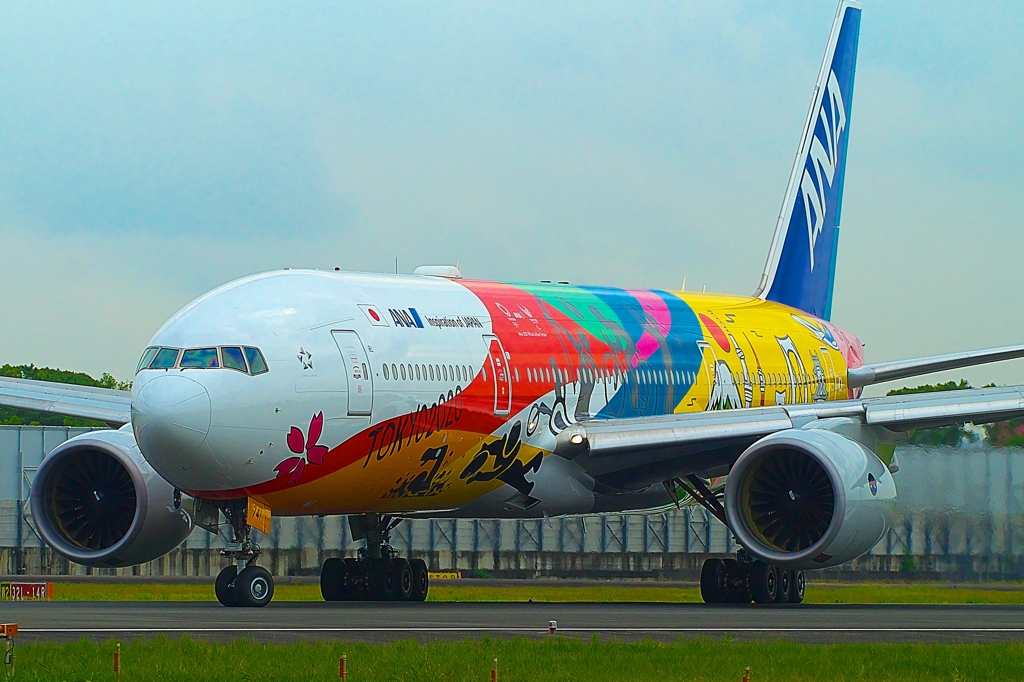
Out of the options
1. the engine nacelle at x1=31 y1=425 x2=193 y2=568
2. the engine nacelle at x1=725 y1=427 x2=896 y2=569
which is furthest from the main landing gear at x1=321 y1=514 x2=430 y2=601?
the engine nacelle at x1=725 y1=427 x2=896 y2=569

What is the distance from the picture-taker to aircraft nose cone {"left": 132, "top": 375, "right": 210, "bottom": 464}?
21.1m

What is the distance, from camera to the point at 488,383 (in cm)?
2552

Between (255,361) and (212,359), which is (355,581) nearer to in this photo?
(255,361)

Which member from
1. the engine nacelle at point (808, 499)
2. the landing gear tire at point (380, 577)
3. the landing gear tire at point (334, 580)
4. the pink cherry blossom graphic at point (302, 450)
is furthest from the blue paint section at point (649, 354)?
the pink cherry blossom graphic at point (302, 450)

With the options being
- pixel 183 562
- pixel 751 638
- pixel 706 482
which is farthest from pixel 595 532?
pixel 751 638

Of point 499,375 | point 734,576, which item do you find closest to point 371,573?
point 499,375

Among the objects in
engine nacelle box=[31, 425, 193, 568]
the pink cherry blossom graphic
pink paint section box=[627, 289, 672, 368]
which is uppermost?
pink paint section box=[627, 289, 672, 368]

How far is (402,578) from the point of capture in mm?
28625

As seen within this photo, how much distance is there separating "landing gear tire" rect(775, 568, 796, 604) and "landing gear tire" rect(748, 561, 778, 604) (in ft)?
0.84

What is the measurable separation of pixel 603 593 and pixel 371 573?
8.39 meters

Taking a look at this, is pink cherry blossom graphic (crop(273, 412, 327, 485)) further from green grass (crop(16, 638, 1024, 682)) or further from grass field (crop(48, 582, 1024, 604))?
grass field (crop(48, 582, 1024, 604))

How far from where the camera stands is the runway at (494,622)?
17516 millimetres

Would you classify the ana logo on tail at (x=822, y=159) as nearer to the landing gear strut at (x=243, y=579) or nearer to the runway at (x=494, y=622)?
the runway at (x=494, y=622)

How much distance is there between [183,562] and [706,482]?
2181 centimetres
